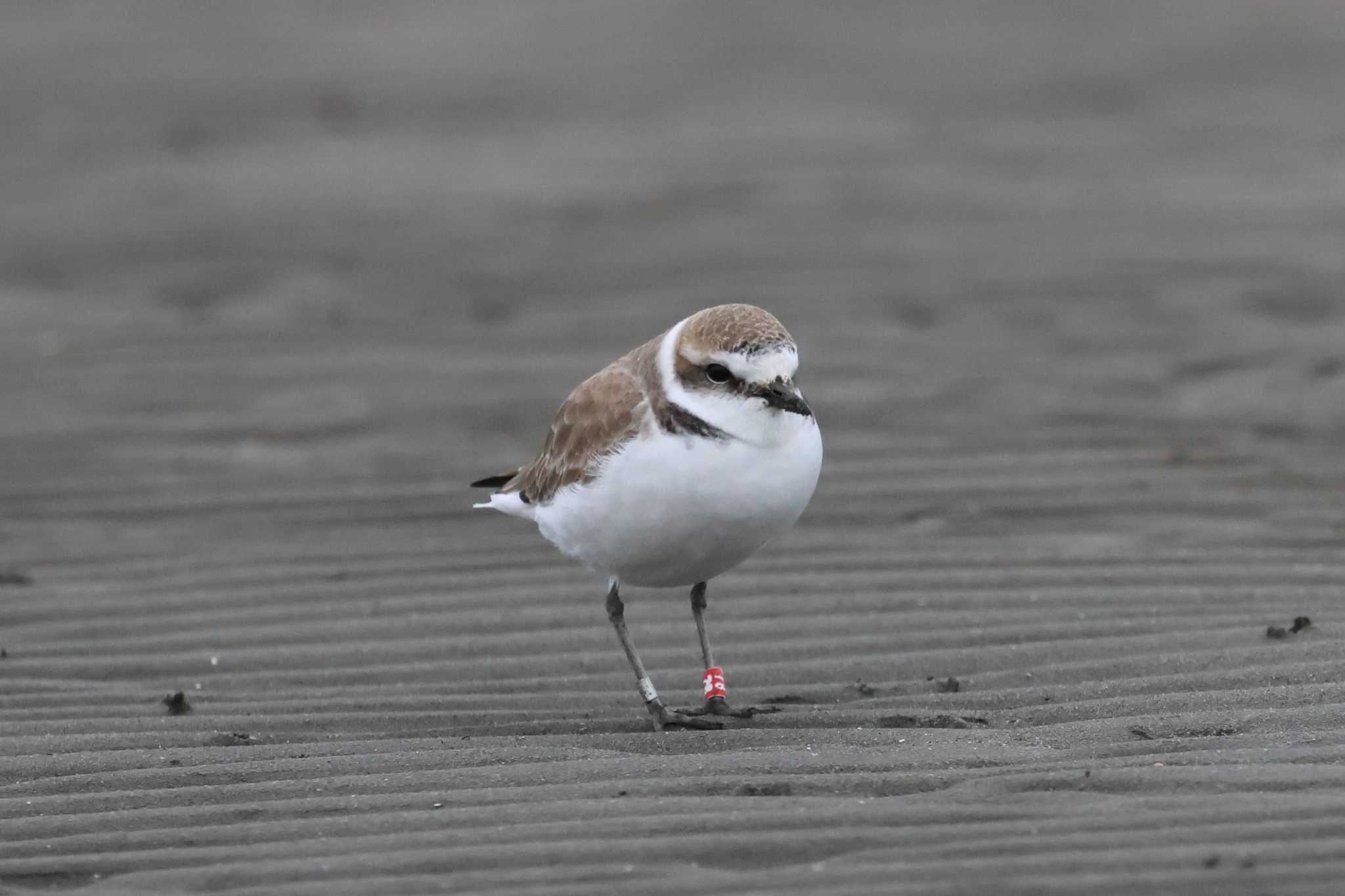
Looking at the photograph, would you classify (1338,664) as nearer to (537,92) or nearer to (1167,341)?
(1167,341)

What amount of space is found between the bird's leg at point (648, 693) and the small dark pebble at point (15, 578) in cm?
257

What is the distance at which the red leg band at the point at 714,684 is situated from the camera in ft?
18.0

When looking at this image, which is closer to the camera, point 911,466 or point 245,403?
point 911,466

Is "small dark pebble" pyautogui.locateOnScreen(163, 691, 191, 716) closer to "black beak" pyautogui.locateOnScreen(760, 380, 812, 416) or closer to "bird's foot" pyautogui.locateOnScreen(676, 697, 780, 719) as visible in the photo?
"bird's foot" pyautogui.locateOnScreen(676, 697, 780, 719)

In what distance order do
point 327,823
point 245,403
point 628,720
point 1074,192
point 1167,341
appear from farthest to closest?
point 1074,192 → point 1167,341 → point 245,403 → point 628,720 → point 327,823

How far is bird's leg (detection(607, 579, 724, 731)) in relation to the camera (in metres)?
5.32

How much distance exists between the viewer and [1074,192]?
12.5 metres

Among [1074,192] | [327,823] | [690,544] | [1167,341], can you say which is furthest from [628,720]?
[1074,192]

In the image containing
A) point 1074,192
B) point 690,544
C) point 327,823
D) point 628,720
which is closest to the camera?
point 327,823

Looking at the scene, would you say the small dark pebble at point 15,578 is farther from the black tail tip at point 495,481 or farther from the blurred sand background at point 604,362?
the black tail tip at point 495,481

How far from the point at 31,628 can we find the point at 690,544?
267 cm

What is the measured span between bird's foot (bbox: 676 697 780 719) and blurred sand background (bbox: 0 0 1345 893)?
0.11m

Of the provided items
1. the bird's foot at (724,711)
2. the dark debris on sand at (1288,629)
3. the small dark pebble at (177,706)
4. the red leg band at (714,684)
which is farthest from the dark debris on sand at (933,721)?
the small dark pebble at (177,706)

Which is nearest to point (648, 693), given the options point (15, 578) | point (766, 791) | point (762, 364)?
point (766, 791)
